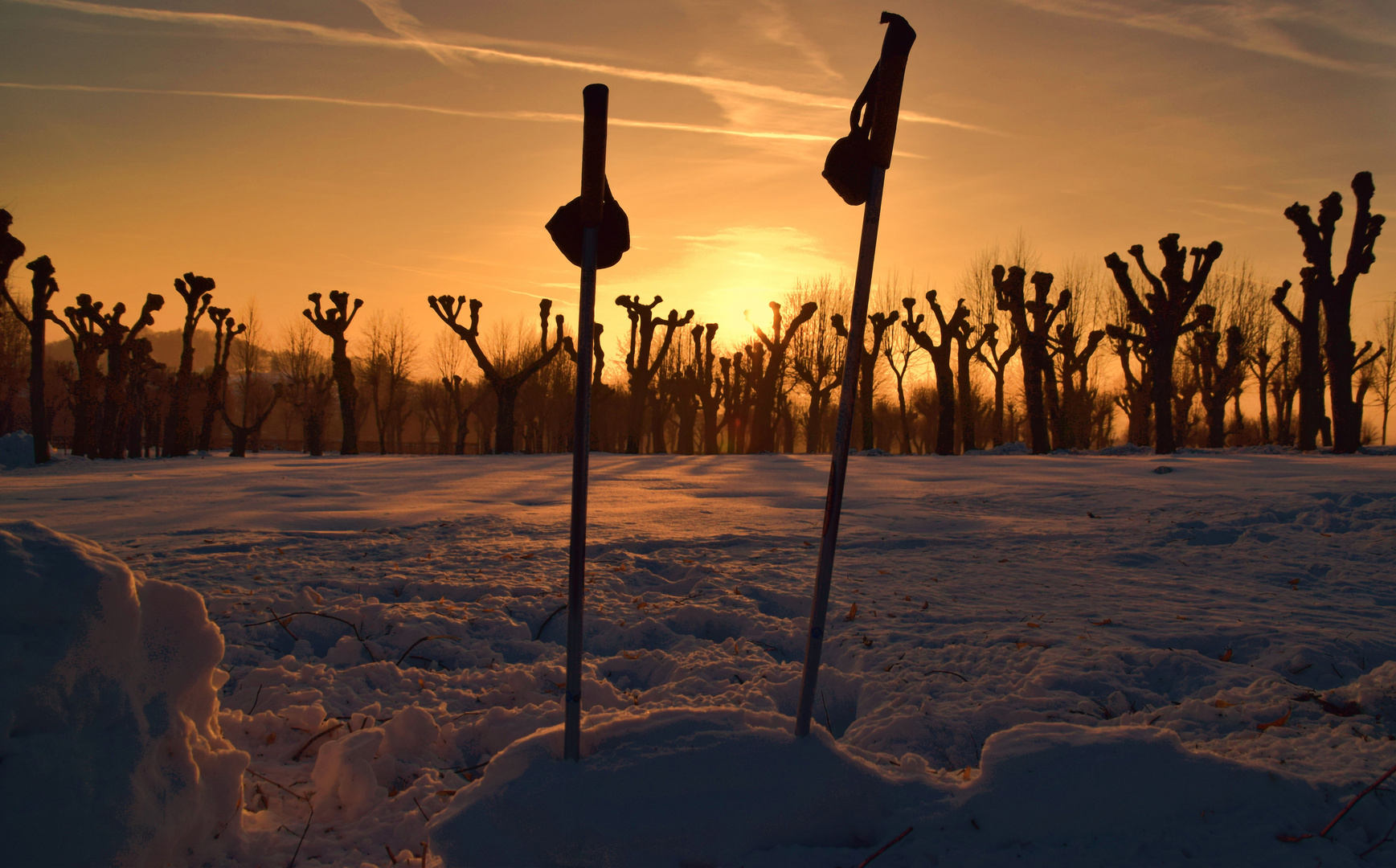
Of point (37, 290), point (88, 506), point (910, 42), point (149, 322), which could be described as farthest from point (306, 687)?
point (149, 322)

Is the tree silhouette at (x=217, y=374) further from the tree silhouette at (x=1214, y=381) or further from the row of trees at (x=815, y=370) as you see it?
the tree silhouette at (x=1214, y=381)

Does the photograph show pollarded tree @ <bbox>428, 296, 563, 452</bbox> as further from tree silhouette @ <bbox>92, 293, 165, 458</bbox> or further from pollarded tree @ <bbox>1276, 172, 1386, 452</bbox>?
pollarded tree @ <bbox>1276, 172, 1386, 452</bbox>

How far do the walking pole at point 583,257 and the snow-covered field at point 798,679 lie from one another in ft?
0.85

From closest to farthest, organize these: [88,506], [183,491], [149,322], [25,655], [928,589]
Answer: [25,655] → [928,589] → [88,506] → [183,491] → [149,322]

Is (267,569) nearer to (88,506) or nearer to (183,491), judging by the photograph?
(88,506)

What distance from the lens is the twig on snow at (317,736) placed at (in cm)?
213

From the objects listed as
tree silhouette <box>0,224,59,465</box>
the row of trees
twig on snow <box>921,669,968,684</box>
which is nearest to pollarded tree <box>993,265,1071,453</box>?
the row of trees

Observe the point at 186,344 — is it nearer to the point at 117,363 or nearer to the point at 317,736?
the point at 117,363

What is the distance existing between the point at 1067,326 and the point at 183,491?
2923 cm

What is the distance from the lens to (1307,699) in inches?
94.3

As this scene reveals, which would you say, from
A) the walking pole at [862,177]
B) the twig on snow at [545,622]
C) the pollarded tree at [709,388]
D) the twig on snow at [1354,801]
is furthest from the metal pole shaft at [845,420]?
the pollarded tree at [709,388]

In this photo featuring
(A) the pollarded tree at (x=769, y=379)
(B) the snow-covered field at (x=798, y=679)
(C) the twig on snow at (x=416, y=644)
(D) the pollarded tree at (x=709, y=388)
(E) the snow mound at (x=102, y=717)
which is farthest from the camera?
(D) the pollarded tree at (x=709, y=388)

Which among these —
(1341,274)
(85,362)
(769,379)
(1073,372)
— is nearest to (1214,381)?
(1073,372)

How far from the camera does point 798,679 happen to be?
8.86ft
